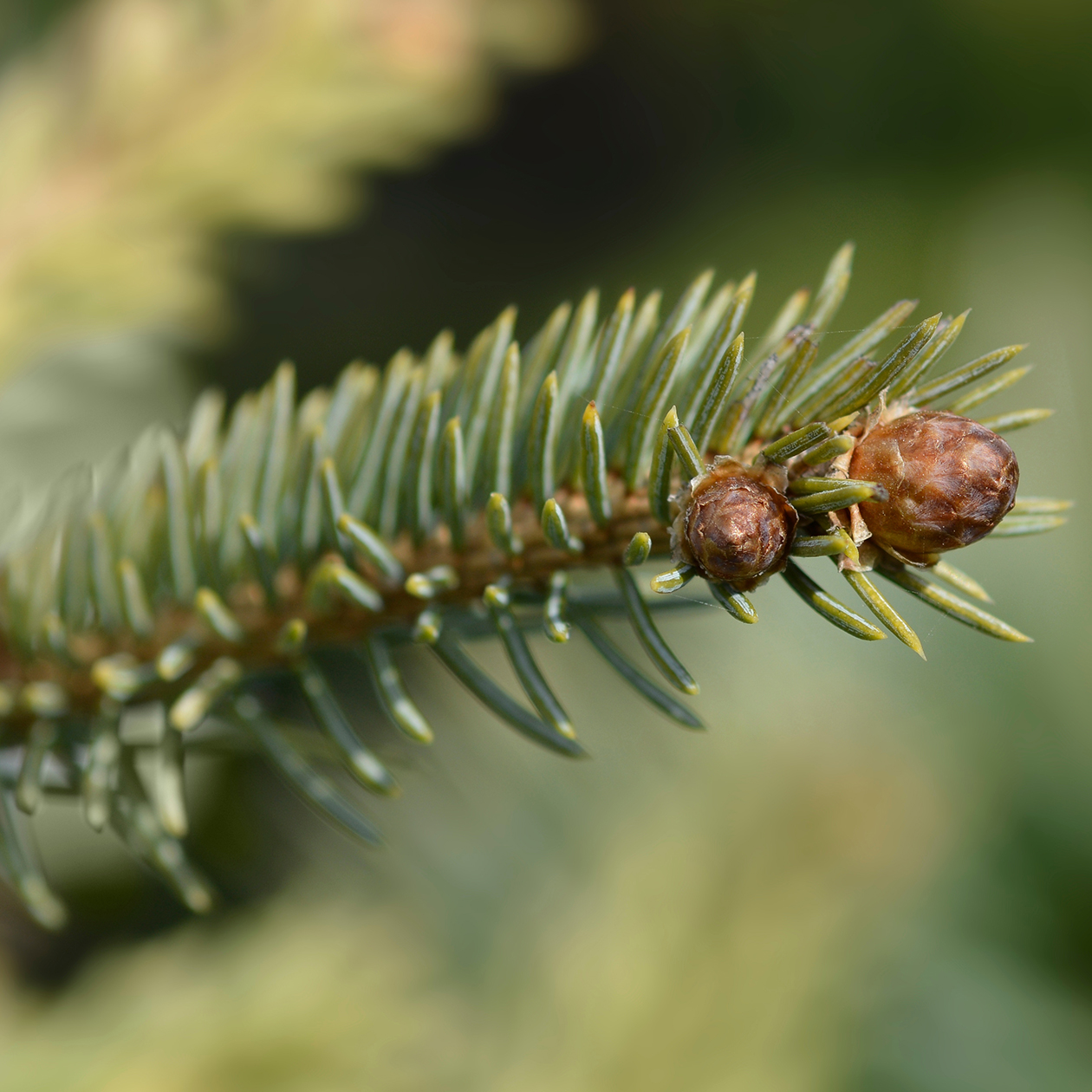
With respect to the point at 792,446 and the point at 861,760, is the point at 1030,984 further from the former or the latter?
the point at 792,446

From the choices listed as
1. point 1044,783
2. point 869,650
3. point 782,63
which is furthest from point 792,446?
point 782,63

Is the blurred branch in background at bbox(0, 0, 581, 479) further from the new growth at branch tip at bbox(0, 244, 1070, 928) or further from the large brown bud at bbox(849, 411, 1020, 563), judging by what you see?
the large brown bud at bbox(849, 411, 1020, 563)

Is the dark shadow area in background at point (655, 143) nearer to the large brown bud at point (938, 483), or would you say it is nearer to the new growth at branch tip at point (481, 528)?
the new growth at branch tip at point (481, 528)

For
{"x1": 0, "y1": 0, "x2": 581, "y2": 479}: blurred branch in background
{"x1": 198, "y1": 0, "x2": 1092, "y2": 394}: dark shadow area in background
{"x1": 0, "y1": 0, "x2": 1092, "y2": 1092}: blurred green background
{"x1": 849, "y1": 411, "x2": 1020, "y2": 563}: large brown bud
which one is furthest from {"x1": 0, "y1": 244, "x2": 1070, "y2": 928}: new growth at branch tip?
{"x1": 198, "y1": 0, "x2": 1092, "y2": 394}: dark shadow area in background

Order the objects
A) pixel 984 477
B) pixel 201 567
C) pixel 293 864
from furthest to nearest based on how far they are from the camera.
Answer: pixel 293 864, pixel 201 567, pixel 984 477

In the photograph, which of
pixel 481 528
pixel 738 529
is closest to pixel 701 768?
pixel 481 528

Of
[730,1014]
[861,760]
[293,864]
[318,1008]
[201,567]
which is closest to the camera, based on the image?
[201,567]
